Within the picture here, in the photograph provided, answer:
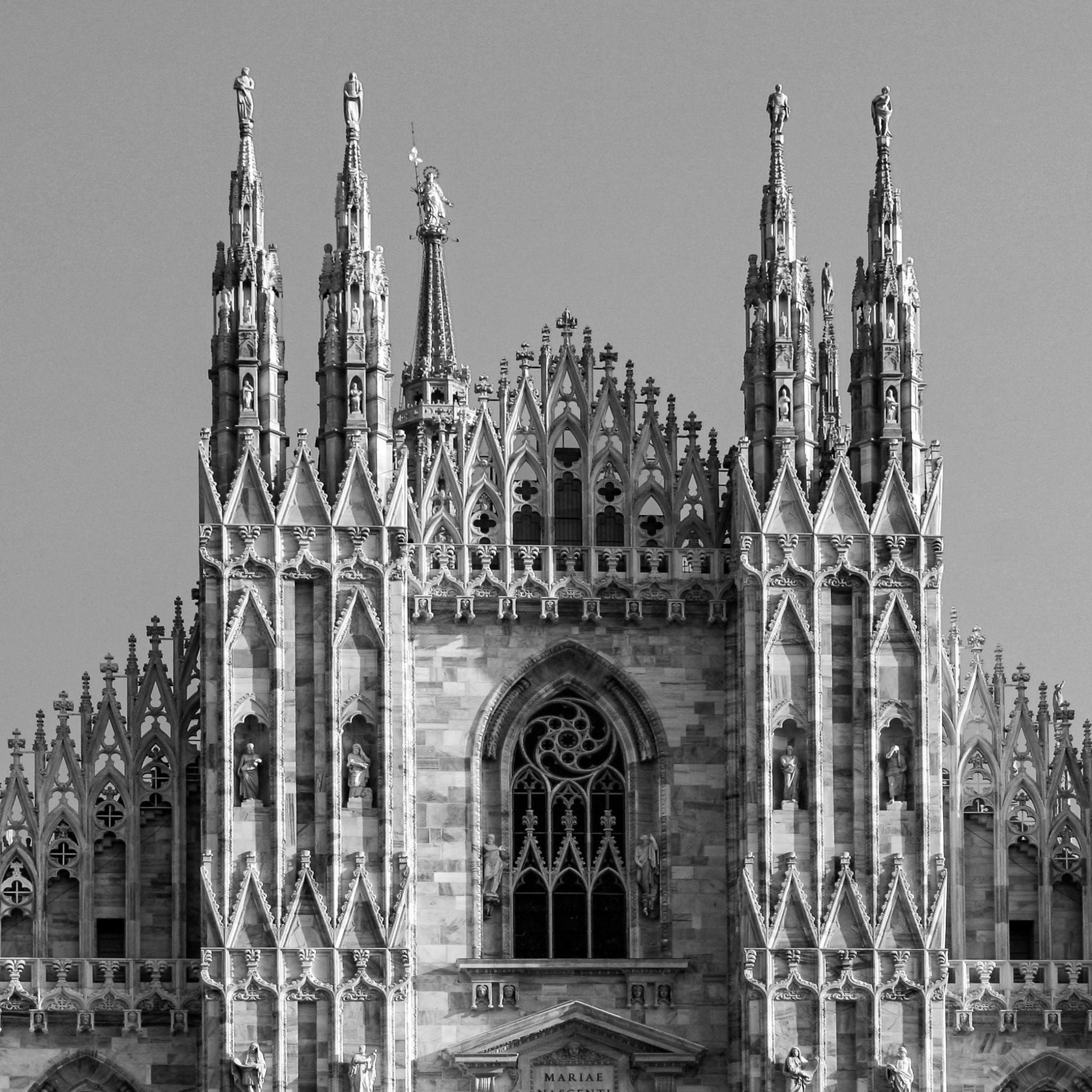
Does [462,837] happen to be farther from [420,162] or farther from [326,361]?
[420,162]

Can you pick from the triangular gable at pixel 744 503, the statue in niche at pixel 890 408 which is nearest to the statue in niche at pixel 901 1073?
the triangular gable at pixel 744 503

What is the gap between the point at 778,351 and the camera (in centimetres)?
4431

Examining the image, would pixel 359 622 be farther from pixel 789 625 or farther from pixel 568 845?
pixel 789 625

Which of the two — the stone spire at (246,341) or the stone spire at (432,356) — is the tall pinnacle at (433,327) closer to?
the stone spire at (432,356)

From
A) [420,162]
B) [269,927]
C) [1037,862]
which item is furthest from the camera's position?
[420,162]

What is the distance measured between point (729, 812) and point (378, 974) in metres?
5.38

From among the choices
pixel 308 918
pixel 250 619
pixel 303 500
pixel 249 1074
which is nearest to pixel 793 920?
pixel 308 918

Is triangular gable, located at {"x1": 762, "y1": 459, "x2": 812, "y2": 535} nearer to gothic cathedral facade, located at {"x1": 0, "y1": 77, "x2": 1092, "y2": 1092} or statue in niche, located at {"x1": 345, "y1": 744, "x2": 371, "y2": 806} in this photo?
gothic cathedral facade, located at {"x1": 0, "y1": 77, "x2": 1092, "y2": 1092}

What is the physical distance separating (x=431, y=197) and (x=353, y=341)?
6598mm

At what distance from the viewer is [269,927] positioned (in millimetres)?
41812

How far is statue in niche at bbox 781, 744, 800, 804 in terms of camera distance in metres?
43.0

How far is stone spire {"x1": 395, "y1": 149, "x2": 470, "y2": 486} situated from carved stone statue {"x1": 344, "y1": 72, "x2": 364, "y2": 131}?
8.96m

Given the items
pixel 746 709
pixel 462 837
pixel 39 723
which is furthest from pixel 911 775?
pixel 39 723

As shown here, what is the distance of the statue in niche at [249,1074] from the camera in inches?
1626
